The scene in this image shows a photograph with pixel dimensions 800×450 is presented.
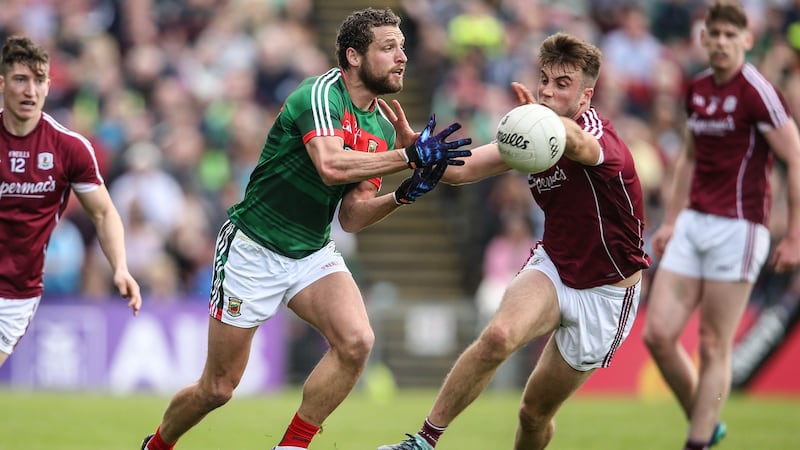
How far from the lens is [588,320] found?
8.06m

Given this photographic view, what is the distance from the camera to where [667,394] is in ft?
53.5

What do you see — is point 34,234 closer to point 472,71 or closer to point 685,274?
point 685,274

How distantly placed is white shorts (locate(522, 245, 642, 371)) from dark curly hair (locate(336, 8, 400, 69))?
1794 millimetres

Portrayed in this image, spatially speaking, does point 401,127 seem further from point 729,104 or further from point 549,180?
point 729,104

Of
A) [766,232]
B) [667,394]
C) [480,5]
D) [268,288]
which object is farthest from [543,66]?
[480,5]

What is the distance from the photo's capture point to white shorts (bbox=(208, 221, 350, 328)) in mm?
8008

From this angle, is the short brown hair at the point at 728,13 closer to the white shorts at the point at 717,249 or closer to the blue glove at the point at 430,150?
the white shorts at the point at 717,249

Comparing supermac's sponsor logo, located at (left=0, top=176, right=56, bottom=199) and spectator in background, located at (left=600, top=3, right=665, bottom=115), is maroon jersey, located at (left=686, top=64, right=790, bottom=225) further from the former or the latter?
spectator in background, located at (left=600, top=3, right=665, bottom=115)

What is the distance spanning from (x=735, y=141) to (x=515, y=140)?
3.06 m

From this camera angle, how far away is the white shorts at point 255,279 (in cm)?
801

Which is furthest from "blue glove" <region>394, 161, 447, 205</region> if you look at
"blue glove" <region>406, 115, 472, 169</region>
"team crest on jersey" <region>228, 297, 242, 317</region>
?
"team crest on jersey" <region>228, 297, 242, 317</region>

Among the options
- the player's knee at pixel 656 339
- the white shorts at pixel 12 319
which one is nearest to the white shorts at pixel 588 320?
the player's knee at pixel 656 339

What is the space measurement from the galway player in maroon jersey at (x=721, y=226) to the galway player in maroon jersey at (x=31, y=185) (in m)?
3.98

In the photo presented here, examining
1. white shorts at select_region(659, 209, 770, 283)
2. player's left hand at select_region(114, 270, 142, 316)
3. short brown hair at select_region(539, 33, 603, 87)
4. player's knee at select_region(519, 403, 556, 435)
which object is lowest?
player's knee at select_region(519, 403, 556, 435)
